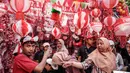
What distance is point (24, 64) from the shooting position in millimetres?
4098

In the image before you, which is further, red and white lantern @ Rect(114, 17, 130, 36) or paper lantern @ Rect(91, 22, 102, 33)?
paper lantern @ Rect(91, 22, 102, 33)

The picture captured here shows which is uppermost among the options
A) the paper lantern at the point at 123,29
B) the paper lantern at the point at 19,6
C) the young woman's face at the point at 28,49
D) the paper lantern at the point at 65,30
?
the paper lantern at the point at 19,6

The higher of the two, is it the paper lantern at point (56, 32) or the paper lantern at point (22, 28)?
the paper lantern at point (22, 28)

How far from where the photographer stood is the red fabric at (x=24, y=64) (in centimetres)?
407

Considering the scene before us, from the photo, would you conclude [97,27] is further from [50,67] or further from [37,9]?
[50,67]

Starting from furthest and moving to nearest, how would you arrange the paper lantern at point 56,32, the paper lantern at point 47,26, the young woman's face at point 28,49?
the paper lantern at point 47,26 < the paper lantern at point 56,32 < the young woman's face at point 28,49

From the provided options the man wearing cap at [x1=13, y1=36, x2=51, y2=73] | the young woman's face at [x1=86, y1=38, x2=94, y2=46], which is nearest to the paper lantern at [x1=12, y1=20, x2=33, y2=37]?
the young woman's face at [x1=86, y1=38, x2=94, y2=46]

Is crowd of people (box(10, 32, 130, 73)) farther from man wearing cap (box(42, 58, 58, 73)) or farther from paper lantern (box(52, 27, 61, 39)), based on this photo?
paper lantern (box(52, 27, 61, 39))

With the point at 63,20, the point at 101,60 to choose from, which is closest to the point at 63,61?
the point at 101,60

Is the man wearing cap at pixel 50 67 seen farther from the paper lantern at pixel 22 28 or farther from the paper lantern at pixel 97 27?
the paper lantern at pixel 97 27

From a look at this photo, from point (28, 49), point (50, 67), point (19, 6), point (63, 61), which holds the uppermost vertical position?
point (19, 6)

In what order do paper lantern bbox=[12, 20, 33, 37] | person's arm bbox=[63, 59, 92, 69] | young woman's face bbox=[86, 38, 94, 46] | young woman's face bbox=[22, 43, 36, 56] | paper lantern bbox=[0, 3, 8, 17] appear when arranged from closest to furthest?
young woman's face bbox=[22, 43, 36, 56] → person's arm bbox=[63, 59, 92, 69] → young woman's face bbox=[86, 38, 94, 46] → paper lantern bbox=[12, 20, 33, 37] → paper lantern bbox=[0, 3, 8, 17]

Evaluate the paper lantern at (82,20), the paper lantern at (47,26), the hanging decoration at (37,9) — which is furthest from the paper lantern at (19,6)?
the paper lantern at (47,26)

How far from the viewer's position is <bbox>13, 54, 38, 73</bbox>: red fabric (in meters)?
4.07
